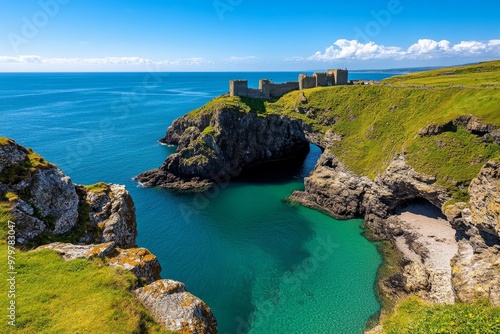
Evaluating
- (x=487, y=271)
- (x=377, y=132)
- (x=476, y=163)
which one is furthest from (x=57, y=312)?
(x=377, y=132)

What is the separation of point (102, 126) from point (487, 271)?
123 meters

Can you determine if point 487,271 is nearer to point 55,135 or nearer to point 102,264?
point 102,264

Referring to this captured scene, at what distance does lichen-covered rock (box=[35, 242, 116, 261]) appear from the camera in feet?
48.8

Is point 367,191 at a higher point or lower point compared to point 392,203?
higher

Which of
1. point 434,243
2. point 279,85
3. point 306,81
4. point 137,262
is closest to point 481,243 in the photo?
point 434,243

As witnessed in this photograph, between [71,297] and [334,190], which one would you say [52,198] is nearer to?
[71,297]

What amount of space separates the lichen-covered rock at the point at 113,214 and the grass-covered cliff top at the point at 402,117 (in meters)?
41.4

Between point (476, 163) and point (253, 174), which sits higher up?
point (476, 163)

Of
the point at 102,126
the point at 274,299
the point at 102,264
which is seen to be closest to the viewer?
the point at 102,264

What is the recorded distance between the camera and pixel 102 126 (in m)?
118

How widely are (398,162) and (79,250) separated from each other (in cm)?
4678

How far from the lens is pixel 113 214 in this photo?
66.4 ft

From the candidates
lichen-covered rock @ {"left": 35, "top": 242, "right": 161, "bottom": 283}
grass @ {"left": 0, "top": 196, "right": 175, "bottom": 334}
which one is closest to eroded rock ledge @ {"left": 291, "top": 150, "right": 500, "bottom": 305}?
lichen-covered rock @ {"left": 35, "top": 242, "right": 161, "bottom": 283}

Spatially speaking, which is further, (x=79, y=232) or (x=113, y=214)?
(x=113, y=214)
